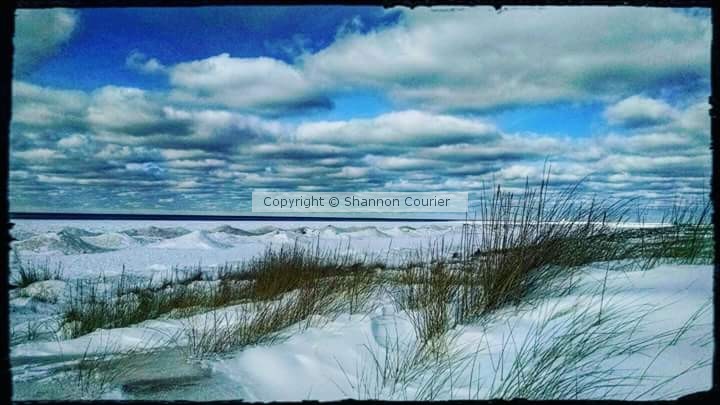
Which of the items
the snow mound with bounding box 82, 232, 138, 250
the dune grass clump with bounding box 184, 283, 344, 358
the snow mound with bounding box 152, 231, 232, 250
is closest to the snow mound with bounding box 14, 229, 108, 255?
the snow mound with bounding box 82, 232, 138, 250

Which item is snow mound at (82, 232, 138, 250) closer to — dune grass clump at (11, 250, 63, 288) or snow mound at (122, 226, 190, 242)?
snow mound at (122, 226, 190, 242)

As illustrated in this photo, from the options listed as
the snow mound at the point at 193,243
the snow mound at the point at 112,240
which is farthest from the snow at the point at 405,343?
the snow mound at the point at 112,240

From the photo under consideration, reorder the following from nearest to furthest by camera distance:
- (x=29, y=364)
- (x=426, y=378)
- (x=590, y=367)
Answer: (x=590, y=367), (x=426, y=378), (x=29, y=364)

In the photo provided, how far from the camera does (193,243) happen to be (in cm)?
1120

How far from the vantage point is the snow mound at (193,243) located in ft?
35.1

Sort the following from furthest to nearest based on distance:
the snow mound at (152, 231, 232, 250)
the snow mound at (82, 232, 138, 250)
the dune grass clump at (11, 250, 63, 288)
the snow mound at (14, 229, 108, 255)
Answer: the snow mound at (152, 231, 232, 250) < the snow mound at (82, 232, 138, 250) < the snow mound at (14, 229, 108, 255) < the dune grass clump at (11, 250, 63, 288)

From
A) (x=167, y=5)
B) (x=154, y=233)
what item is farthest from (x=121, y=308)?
(x=154, y=233)

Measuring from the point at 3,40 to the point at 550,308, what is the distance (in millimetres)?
2567

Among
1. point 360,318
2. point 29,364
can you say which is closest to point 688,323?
point 360,318

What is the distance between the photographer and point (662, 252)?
143 inches

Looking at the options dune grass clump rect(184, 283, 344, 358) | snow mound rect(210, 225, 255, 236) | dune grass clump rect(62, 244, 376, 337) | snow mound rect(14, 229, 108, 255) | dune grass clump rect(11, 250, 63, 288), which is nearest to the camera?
dune grass clump rect(184, 283, 344, 358)

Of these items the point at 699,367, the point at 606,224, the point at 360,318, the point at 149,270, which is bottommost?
the point at 149,270

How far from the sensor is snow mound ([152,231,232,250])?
10.7m

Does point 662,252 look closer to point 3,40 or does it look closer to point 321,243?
point 321,243
